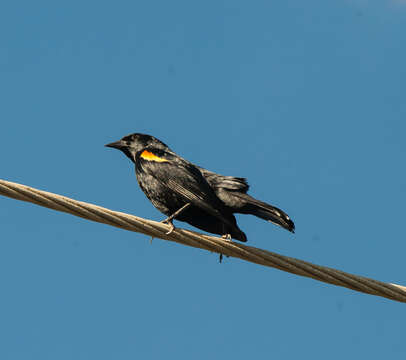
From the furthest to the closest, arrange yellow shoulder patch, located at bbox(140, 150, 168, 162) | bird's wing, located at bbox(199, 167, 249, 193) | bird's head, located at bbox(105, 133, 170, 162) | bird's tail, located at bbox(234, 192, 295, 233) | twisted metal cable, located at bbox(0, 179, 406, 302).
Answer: bird's head, located at bbox(105, 133, 170, 162)
yellow shoulder patch, located at bbox(140, 150, 168, 162)
bird's wing, located at bbox(199, 167, 249, 193)
bird's tail, located at bbox(234, 192, 295, 233)
twisted metal cable, located at bbox(0, 179, 406, 302)

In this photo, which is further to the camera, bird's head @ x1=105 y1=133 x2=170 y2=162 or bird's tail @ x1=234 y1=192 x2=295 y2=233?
bird's head @ x1=105 y1=133 x2=170 y2=162

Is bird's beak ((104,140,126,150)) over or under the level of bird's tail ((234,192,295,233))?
over

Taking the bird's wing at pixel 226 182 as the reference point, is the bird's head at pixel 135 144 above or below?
above

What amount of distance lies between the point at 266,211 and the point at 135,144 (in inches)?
80.1

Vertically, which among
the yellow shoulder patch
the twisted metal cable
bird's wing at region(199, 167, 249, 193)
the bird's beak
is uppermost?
the bird's beak

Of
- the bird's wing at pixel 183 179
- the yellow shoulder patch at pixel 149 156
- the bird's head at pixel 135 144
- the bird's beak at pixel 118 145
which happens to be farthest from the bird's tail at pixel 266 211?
the bird's beak at pixel 118 145

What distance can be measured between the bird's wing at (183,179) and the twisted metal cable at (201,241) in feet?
3.90

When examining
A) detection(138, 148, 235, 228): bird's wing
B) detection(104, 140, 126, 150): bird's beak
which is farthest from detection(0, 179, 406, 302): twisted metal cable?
detection(104, 140, 126, 150): bird's beak

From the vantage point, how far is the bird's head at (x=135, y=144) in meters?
8.23

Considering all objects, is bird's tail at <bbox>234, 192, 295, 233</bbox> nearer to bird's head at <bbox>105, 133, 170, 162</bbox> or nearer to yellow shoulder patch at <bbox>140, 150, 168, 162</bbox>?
yellow shoulder patch at <bbox>140, 150, 168, 162</bbox>

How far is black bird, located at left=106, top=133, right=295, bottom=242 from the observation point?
7.07 m

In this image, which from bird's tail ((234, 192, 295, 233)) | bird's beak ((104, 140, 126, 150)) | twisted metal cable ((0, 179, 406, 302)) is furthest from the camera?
bird's beak ((104, 140, 126, 150))

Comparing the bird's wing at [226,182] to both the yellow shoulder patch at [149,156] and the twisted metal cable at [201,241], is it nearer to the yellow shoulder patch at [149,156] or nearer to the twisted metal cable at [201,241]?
the yellow shoulder patch at [149,156]

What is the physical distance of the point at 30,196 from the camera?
4961mm
